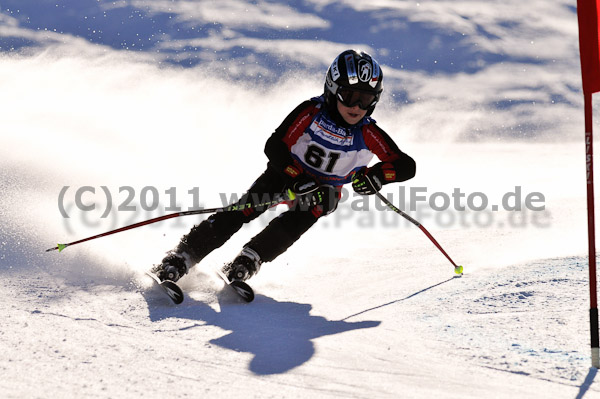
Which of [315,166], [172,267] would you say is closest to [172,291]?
[172,267]

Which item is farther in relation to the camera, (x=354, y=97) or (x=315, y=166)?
(x=315, y=166)

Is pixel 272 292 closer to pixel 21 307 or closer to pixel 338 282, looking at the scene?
pixel 338 282

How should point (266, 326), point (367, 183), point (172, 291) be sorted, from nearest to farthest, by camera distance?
point (266, 326) < point (172, 291) < point (367, 183)

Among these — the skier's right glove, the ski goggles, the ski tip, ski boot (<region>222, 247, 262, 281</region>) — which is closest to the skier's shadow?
the ski tip

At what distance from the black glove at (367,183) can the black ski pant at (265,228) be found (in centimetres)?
27

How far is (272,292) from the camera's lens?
179 inches

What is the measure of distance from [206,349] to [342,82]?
7.96 ft

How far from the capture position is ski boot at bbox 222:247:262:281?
4.34 m

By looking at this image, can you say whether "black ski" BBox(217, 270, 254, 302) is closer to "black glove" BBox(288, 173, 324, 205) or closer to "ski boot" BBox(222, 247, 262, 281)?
"ski boot" BBox(222, 247, 262, 281)

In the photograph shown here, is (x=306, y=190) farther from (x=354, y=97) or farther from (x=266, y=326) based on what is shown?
(x=266, y=326)

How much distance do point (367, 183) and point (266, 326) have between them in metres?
1.65

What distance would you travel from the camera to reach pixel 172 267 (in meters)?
4.31

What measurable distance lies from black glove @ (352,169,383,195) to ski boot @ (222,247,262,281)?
1.04 m

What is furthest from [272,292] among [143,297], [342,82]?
[342,82]
